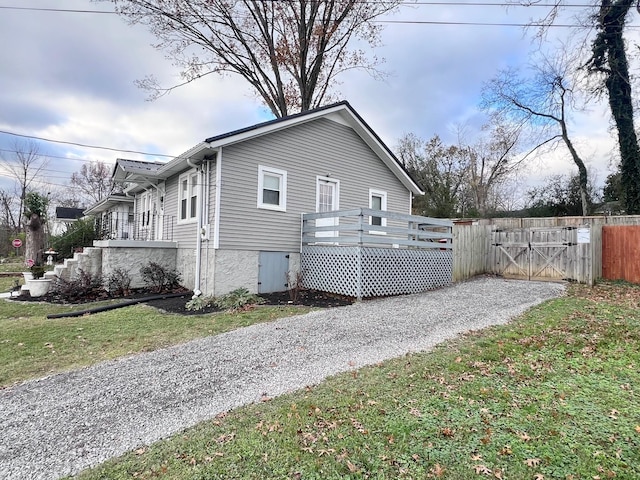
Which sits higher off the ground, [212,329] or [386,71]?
[386,71]

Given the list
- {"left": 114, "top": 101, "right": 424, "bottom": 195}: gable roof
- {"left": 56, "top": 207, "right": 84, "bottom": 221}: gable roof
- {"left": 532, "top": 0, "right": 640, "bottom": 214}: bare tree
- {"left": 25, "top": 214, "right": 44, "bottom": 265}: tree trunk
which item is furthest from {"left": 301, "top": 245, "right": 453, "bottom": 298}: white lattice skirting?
{"left": 56, "top": 207, "right": 84, "bottom": 221}: gable roof

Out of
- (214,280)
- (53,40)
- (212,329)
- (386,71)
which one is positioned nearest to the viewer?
(212,329)

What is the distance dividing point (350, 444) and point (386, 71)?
2023 cm

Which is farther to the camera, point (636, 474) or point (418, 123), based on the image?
point (418, 123)

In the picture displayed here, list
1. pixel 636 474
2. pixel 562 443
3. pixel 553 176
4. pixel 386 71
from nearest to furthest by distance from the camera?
pixel 636 474 < pixel 562 443 < pixel 386 71 < pixel 553 176

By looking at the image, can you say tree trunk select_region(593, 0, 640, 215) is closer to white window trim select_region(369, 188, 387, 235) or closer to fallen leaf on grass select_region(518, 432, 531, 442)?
white window trim select_region(369, 188, 387, 235)

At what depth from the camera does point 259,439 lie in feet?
9.70

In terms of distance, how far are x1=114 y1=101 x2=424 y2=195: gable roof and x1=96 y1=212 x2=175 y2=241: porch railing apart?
1672mm

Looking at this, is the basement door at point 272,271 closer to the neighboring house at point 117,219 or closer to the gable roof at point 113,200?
the neighboring house at point 117,219

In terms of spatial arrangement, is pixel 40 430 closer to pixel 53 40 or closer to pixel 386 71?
pixel 53 40

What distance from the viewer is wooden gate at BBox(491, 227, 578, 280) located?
11.0 meters

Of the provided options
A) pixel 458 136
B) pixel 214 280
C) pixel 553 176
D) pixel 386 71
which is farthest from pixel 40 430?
pixel 458 136

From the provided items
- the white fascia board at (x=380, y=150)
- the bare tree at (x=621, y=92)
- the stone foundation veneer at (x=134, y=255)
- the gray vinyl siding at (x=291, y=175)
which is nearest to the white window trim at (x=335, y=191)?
the gray vinyl siding at (x=291, y=175)

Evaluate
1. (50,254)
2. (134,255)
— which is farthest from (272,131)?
(50,254)
